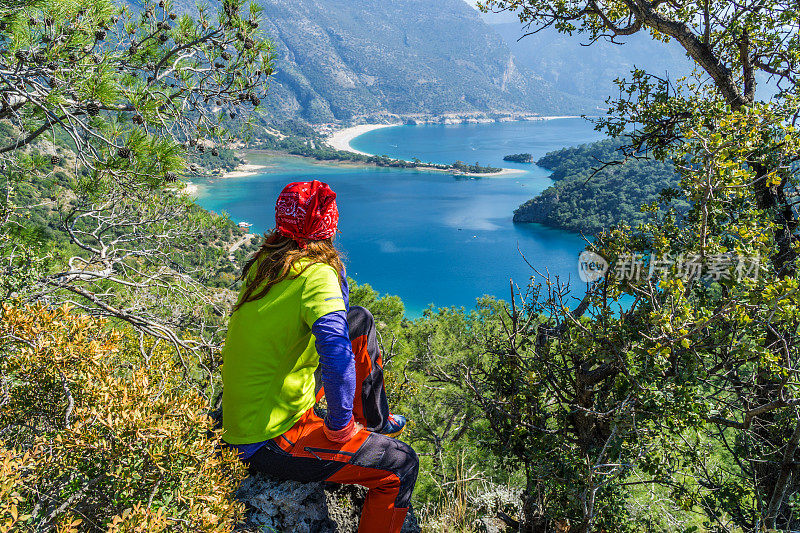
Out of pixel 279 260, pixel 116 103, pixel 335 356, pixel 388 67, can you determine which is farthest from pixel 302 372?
pixel 388 67

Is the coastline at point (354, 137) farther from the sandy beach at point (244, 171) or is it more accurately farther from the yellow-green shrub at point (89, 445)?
the yellow-green shrub at point (89, 445)

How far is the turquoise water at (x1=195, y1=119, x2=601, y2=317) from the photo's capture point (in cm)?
3675

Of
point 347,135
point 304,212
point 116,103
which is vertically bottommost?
point 304,212

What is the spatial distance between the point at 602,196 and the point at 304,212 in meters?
39.2

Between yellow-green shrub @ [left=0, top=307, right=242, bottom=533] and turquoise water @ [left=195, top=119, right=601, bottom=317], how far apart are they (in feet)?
55.5

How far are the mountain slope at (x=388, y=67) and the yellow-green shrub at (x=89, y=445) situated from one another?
121901mm

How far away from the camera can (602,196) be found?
3647 centimetres

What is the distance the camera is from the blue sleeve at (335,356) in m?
1.42

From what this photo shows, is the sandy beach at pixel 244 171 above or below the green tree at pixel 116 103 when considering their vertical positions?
below

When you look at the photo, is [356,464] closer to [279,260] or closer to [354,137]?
[279,260]

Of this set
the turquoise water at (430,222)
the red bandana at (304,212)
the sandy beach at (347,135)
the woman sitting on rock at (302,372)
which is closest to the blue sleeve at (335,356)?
the woman sitting on rock at (302,372)

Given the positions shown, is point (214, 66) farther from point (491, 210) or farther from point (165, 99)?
point (491, 210)

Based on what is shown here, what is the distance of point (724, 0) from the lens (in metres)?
3.32

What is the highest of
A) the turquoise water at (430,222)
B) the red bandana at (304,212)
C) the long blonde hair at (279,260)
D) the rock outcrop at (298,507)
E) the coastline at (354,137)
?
the coastline at (354,137)
